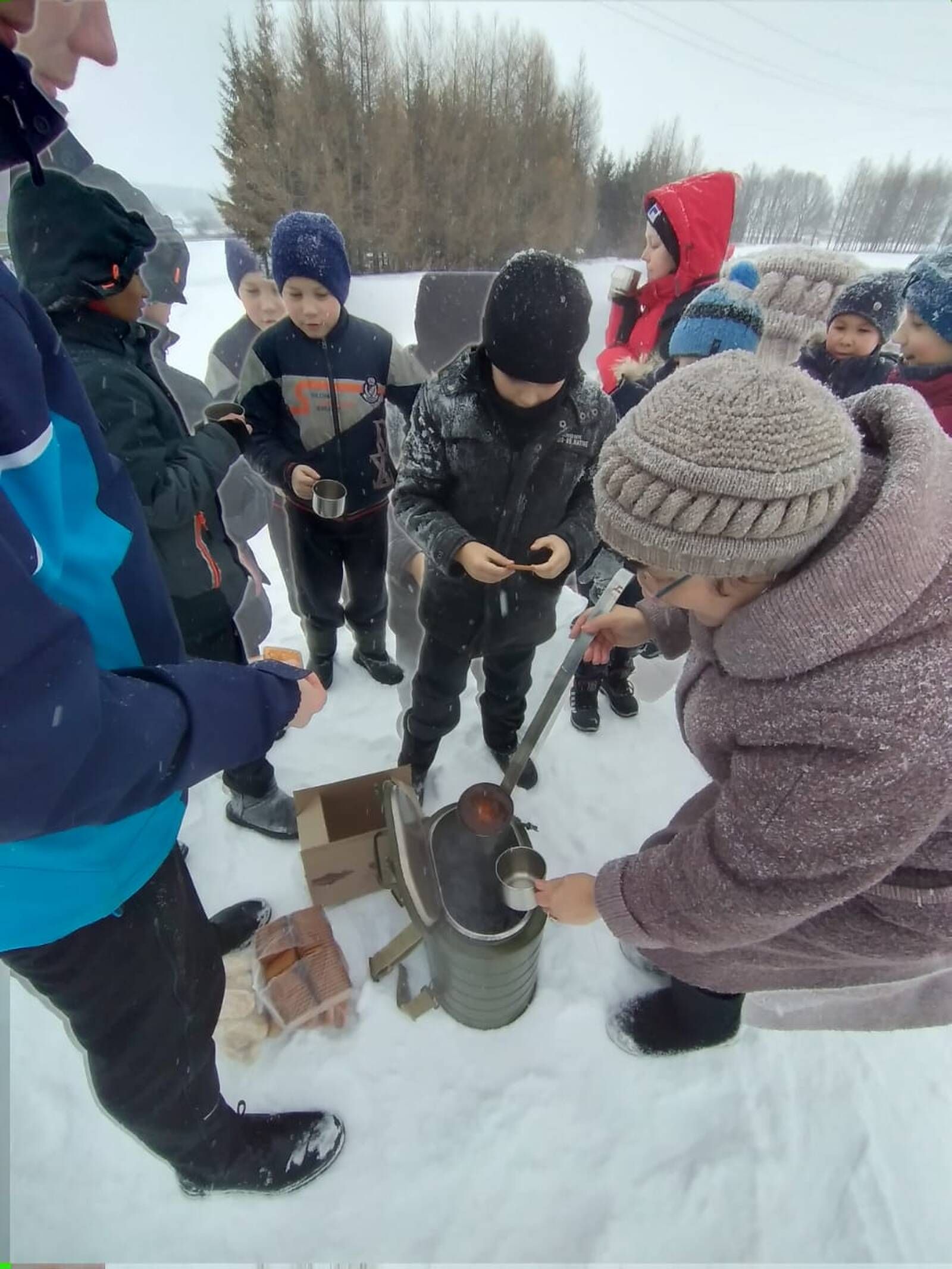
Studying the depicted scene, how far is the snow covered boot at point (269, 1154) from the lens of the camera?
1.30 metres

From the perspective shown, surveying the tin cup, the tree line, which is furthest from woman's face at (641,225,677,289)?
the tree line

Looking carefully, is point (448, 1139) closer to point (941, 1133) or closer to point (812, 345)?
point (941, 1133)

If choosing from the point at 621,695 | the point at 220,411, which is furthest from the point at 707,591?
the point at 621,695

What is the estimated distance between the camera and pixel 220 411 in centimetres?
182

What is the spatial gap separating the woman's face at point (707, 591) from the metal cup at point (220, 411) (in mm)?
1485

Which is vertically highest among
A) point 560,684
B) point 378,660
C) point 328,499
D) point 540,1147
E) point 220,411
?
point 220,411

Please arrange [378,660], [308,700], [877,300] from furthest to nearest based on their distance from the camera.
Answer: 1. [378,660]
2. [877,300]
3. [308,700]

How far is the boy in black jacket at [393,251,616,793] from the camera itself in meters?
1.50

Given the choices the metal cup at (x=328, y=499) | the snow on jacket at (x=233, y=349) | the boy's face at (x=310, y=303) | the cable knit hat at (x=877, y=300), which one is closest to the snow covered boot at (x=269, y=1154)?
the metal cup at (x=328, y=499)

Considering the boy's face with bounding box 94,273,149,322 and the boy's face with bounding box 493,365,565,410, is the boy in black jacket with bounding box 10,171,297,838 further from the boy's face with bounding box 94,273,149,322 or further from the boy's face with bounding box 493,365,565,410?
the boy's face with bounding box 493,365,565,410

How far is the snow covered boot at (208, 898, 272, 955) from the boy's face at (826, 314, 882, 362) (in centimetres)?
349

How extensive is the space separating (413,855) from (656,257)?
9.37 ft

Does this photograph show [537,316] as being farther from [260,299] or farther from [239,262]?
[239,262]

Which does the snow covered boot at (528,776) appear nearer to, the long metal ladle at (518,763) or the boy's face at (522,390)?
the long metal ladle at (518,763)
